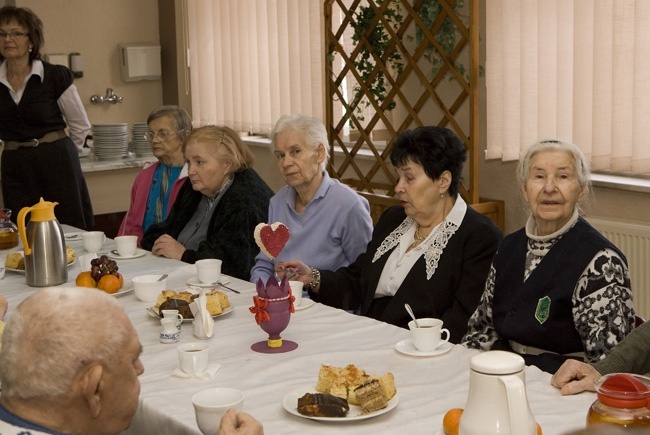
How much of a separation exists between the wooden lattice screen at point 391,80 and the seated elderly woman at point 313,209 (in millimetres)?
1165

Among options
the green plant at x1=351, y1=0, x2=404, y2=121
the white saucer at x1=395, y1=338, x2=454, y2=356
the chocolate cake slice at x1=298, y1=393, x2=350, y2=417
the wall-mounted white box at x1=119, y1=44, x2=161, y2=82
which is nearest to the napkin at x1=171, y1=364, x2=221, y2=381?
the chocolate cake slice at x1=298, y1=393, x2=350, y2=417

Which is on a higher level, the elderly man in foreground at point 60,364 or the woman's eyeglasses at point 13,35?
the woman's eyeglasses at point 13,35

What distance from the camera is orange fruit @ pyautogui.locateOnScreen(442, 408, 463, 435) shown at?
159 centimetres

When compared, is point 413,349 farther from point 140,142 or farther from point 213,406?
point 140,142

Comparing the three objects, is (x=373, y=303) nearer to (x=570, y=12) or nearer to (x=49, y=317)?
(x=49, y=317)

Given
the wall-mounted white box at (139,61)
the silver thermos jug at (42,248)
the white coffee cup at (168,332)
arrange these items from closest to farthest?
the white coffee cup at (168,332) → the silver thermos jug at (42,248) → the wall-mounted white box at (139,61)

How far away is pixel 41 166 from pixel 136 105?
6.17 feet

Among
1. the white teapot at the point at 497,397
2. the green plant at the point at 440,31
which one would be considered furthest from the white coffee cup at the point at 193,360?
the green plant at the point at 440,31

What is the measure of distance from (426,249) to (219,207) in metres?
1.08

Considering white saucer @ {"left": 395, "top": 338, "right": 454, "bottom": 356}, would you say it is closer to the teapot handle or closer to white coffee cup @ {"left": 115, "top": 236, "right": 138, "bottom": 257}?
the teapot handle

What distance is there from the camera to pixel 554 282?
7.27 ft

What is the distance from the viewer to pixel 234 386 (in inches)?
75.8

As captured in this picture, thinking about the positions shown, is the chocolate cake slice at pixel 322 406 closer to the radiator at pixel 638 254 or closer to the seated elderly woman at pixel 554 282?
the seated elderly woman at pixel 554 282

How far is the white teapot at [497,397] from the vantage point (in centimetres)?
137
